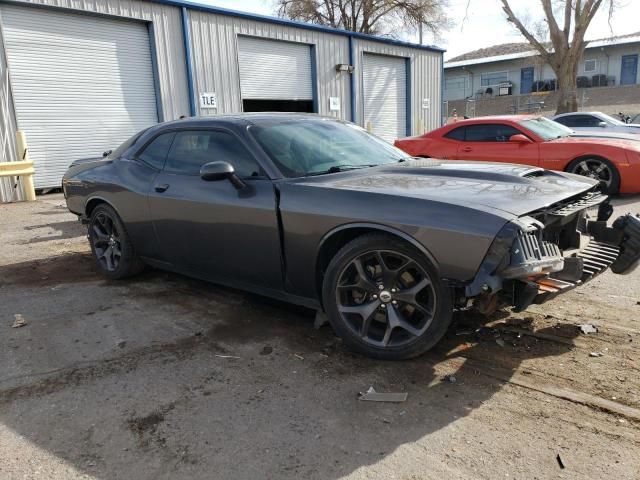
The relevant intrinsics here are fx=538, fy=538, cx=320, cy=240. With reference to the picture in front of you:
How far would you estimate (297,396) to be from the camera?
2969 mm

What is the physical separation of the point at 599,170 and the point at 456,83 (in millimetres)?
46088

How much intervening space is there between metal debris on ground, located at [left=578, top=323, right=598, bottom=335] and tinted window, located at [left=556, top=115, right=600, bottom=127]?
12.2 meters

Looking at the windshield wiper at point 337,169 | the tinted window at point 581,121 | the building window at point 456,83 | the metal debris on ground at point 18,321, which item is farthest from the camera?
the building window at point 456,83

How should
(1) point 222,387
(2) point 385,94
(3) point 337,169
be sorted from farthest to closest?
(2) point 385,94 → (3) point 337,169 → (1) point 222,387

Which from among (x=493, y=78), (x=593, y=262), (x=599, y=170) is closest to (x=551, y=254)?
(x=593, y=262)

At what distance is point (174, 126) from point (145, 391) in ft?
8.12

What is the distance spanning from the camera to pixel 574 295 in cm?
444

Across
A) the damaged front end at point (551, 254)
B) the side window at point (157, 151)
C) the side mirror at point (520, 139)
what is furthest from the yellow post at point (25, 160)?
the damaged front end at point (551, 254)

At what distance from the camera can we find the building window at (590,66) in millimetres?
46406

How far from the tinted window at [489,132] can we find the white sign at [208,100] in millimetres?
7624

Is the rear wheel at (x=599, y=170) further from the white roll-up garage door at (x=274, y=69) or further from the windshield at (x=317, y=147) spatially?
the white roll-up garage door at (x=274, y=69)

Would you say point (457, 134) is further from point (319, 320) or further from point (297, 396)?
point (297, 396)

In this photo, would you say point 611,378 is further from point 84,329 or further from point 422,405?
point 84,329

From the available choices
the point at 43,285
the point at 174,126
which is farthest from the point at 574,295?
the point at 43,285
